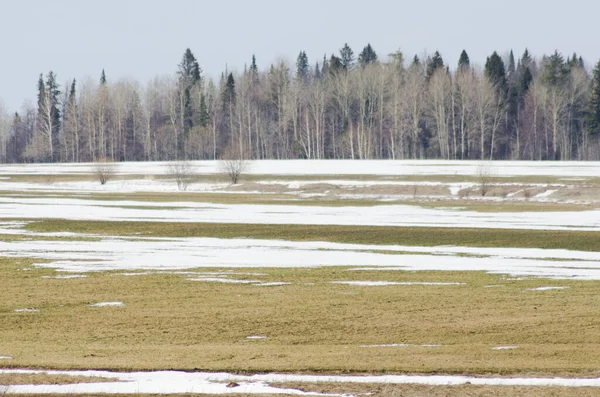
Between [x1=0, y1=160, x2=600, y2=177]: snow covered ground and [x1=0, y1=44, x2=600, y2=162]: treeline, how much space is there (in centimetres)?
845

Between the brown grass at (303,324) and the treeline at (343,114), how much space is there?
97.8 metres

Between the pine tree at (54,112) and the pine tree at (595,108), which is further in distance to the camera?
the pine tree at (54,112)

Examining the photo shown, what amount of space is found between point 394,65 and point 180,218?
98.6 meters

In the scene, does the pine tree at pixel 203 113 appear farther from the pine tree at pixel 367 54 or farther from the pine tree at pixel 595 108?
the pine tree at pixel 595 108

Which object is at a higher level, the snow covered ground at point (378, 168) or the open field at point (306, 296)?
the snow covered ground at point (378, 168)

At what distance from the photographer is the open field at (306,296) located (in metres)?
13.4

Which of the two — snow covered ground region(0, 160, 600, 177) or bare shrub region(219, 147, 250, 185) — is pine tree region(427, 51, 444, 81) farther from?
bare shrub region(219, 147, 250, 185)

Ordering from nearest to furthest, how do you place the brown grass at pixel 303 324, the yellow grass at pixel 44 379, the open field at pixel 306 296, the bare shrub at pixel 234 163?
1. the yellow grass at pixel 44 379
2. the open field at pixel 306 296
3. the brown grass at pixel 303 324
4. the bare shrub at pixel 234 163

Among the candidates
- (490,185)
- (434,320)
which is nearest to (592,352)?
(434,320)

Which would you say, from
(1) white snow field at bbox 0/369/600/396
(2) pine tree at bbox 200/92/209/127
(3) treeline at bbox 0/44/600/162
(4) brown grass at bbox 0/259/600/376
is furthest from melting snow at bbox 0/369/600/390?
(2) pine tree at bbox 200/92/209/127

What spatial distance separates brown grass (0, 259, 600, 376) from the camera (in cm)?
1411

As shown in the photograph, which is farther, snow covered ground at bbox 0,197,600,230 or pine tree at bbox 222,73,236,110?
pine tree at bbox 222,73,236,110

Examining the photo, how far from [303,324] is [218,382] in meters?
6.43

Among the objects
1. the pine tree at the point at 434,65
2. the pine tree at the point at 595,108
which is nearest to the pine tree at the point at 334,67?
the pine tree at the point at 434,65
